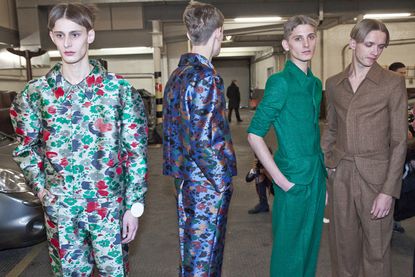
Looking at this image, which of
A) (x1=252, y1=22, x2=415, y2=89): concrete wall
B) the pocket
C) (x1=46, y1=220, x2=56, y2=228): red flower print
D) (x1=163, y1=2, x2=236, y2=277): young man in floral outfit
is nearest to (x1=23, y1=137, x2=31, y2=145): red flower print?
the pocket

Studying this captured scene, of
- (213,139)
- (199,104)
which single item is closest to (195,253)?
(213,139)

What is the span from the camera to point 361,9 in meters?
10.5

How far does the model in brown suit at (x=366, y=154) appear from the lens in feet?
6.41

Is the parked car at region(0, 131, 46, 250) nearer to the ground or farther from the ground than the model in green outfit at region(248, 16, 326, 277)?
nearer to the ground

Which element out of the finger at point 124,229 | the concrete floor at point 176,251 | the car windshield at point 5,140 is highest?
the car windshield at point 5,140

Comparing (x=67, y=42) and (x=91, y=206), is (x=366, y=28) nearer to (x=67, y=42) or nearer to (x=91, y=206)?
(x=67, y=42)

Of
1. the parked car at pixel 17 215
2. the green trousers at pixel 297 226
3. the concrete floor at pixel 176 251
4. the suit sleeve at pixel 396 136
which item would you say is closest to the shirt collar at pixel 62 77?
the green trousers at pixel 297 226

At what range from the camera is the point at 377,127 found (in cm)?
197

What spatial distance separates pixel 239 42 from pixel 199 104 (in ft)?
55.8

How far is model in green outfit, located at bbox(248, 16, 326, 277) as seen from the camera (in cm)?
182

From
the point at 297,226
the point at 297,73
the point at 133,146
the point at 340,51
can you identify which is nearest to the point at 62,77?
the point at 133,146

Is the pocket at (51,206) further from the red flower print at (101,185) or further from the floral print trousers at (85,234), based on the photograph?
the red flower print at (101,185)

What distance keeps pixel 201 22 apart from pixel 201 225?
2.99 ft

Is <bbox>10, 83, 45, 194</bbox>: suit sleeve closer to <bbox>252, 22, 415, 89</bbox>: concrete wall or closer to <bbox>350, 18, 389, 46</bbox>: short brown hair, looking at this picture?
<bbox>350, 18, 389, 46</bbox>: short brown hair
